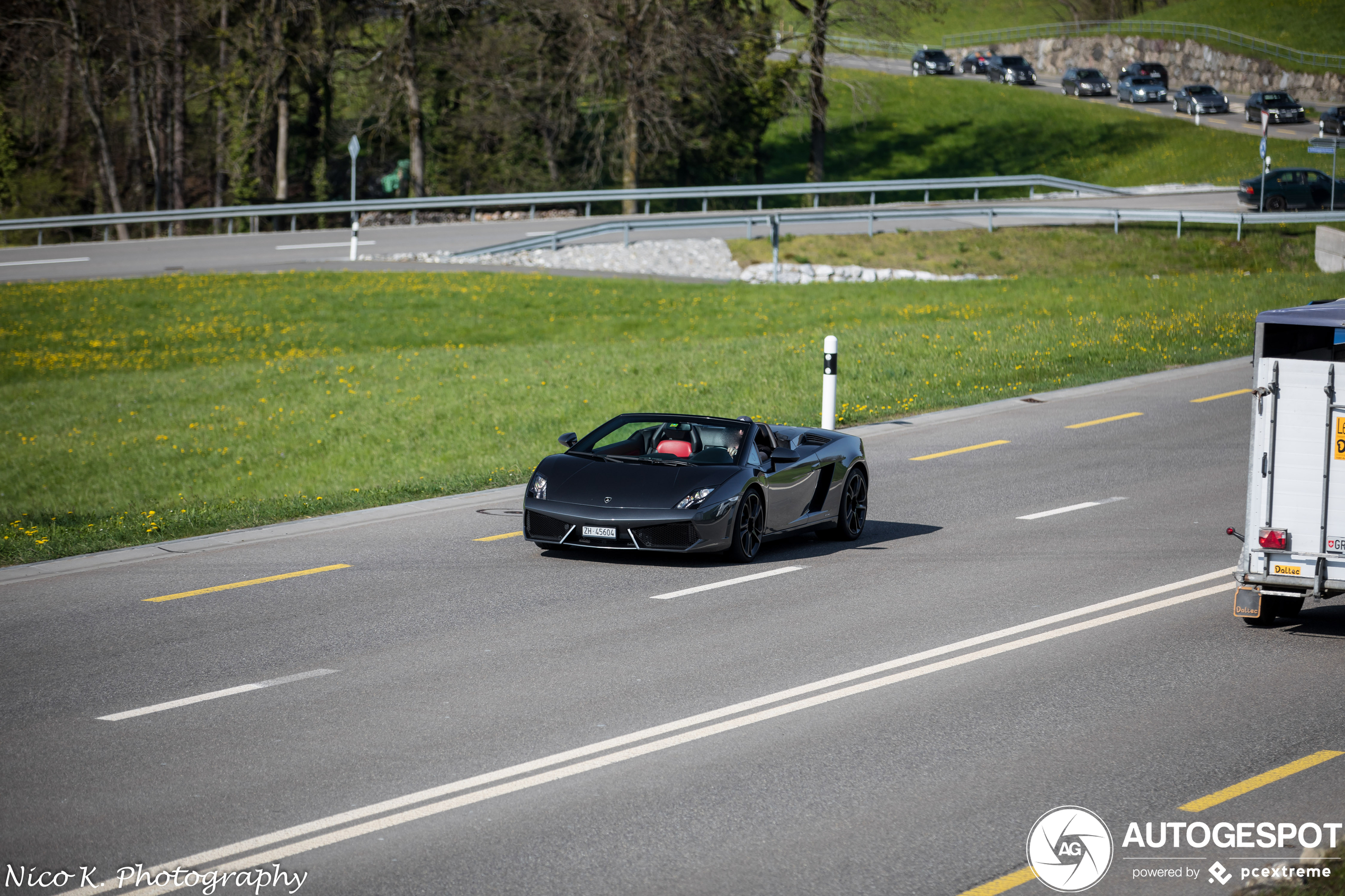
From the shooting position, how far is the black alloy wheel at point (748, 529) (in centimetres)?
1215

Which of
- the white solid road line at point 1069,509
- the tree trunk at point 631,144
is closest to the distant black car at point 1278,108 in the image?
the tree trunk at point 631,144

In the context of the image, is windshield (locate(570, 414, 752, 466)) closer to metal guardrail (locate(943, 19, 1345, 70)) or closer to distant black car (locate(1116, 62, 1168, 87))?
distant black car (locate(1116, 62, 1168, 87))

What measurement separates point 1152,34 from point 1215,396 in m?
76.9

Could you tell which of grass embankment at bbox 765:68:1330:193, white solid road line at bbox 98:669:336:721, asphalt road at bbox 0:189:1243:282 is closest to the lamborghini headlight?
white solid road line at bbox 98:669:336:721

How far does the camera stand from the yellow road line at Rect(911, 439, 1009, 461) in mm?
17859

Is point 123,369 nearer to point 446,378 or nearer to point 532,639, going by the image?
point 446,378

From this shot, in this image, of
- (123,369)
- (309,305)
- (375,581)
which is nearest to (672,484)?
(375,581)

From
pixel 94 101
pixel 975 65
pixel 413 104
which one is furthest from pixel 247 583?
pixel 975 65

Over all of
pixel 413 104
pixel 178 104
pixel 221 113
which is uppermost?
pixel 178 104

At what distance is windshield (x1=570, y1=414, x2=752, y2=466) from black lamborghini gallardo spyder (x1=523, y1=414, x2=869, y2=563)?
1cm

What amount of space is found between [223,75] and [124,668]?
56501 mm

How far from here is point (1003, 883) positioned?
5.73 m

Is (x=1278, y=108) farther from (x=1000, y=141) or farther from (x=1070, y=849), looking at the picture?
(x=1070, y=849)

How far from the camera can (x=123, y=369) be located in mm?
27688
